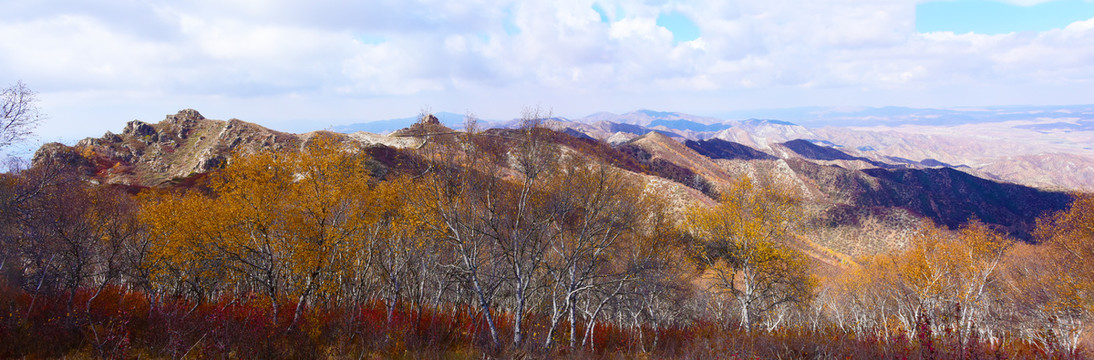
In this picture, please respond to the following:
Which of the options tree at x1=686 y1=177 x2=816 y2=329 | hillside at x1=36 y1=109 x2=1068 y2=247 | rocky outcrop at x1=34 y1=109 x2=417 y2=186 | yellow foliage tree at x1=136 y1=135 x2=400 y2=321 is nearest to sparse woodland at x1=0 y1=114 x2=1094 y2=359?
yellow foliage tree at x1=136 y1=135 x2=400 y2=321

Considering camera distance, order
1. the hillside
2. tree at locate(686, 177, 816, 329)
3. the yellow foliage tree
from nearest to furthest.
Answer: the yellow foliage tree → tree at locate(686, 177, 816, 329) → the hillside

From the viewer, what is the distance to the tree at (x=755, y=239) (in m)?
25.6

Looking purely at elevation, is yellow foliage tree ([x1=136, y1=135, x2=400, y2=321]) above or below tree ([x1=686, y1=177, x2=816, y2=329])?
above

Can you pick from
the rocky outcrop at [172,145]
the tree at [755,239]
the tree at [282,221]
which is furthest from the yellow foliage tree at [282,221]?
the rocky outcrop at [172,145]

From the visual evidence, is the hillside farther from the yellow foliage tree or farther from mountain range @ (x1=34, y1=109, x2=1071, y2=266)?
the yellow foliage tree

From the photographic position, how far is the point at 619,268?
31.8m

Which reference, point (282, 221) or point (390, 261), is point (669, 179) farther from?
point (282, 221)

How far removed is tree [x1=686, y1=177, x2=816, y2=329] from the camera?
25641 mm

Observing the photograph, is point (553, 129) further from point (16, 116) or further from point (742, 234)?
point (16, 116)

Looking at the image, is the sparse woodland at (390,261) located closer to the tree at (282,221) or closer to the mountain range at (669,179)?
the tree at (282,221)

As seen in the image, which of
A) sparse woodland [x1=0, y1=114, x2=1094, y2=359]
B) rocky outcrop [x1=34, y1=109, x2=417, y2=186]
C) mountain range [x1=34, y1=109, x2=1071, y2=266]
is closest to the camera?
sparse woodland [x1=0, y1=114, x2=1094, y2=359]

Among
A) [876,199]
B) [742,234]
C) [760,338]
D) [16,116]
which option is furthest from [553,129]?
[876,199]

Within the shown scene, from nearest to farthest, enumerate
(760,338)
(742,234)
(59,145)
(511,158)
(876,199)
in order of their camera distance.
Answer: (760,338) < (511,158) < (742,234) < (59,145) < (876,199)

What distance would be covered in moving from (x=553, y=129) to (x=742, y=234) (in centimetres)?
1760
